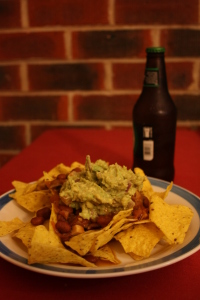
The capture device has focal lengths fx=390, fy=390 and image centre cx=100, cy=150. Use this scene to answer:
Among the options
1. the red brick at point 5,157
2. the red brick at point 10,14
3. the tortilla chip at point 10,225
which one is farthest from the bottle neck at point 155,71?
the red brick at point 5,157

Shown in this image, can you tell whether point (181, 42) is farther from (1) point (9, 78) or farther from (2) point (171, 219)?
(2) point (171, 219)

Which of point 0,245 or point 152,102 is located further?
point 152,102

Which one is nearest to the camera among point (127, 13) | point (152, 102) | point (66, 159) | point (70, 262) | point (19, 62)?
point (70, 262)

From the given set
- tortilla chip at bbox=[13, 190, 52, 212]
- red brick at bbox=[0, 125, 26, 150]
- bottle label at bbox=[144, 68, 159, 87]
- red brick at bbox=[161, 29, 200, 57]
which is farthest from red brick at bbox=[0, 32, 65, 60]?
tortilla chip at bbox=[13, 190, 52, 212]

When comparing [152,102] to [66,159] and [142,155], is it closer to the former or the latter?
[142,155]

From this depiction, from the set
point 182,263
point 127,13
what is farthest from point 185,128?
point 182,263

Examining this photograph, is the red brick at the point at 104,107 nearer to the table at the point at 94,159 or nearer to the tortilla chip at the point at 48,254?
the table at the point at 94,159
